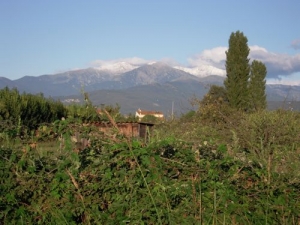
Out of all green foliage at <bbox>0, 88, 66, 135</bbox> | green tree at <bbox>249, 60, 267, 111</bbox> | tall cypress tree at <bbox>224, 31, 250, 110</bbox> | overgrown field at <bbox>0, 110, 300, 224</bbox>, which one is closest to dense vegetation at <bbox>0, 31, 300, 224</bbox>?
overgrown field at <bbox>0, 110, 300, 224</bbox>

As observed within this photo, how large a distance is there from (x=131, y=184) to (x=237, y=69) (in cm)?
5010

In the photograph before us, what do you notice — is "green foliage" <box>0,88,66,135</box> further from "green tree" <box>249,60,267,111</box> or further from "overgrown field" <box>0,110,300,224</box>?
"overgrown field" <box>0,110,300,224</box>

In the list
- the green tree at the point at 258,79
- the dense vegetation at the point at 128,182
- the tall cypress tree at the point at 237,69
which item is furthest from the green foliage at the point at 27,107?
the dense vegetation at the point at 128,182

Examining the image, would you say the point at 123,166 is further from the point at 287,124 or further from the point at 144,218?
the point at 287,124

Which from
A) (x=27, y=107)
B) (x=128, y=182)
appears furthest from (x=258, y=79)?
(x=128, y=182)

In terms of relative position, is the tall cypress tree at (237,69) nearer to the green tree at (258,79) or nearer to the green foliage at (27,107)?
the green tree at (258,79)

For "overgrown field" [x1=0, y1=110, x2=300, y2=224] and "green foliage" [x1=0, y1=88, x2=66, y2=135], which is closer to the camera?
"overgrown field" [x1=0, y1=110, x2=300, y2=224]

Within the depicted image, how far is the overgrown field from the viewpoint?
172 inches

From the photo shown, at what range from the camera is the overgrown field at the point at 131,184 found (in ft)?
14.4

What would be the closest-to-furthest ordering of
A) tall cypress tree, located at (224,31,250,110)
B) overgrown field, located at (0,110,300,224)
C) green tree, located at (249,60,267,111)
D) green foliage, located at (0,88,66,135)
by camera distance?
overgrown field, located at (0,110,300,224)
green foliage, located at (0,88,66,135)
tall cypress tree, located at (224,31,250,110)
green tree, located at (249,60,267,111)

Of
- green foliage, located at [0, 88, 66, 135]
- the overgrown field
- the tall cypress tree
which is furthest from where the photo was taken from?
the tall cypress tree

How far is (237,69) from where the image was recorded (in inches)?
2094

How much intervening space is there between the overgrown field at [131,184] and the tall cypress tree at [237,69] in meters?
45.8

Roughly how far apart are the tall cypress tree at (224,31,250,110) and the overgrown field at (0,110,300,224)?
150 ft
